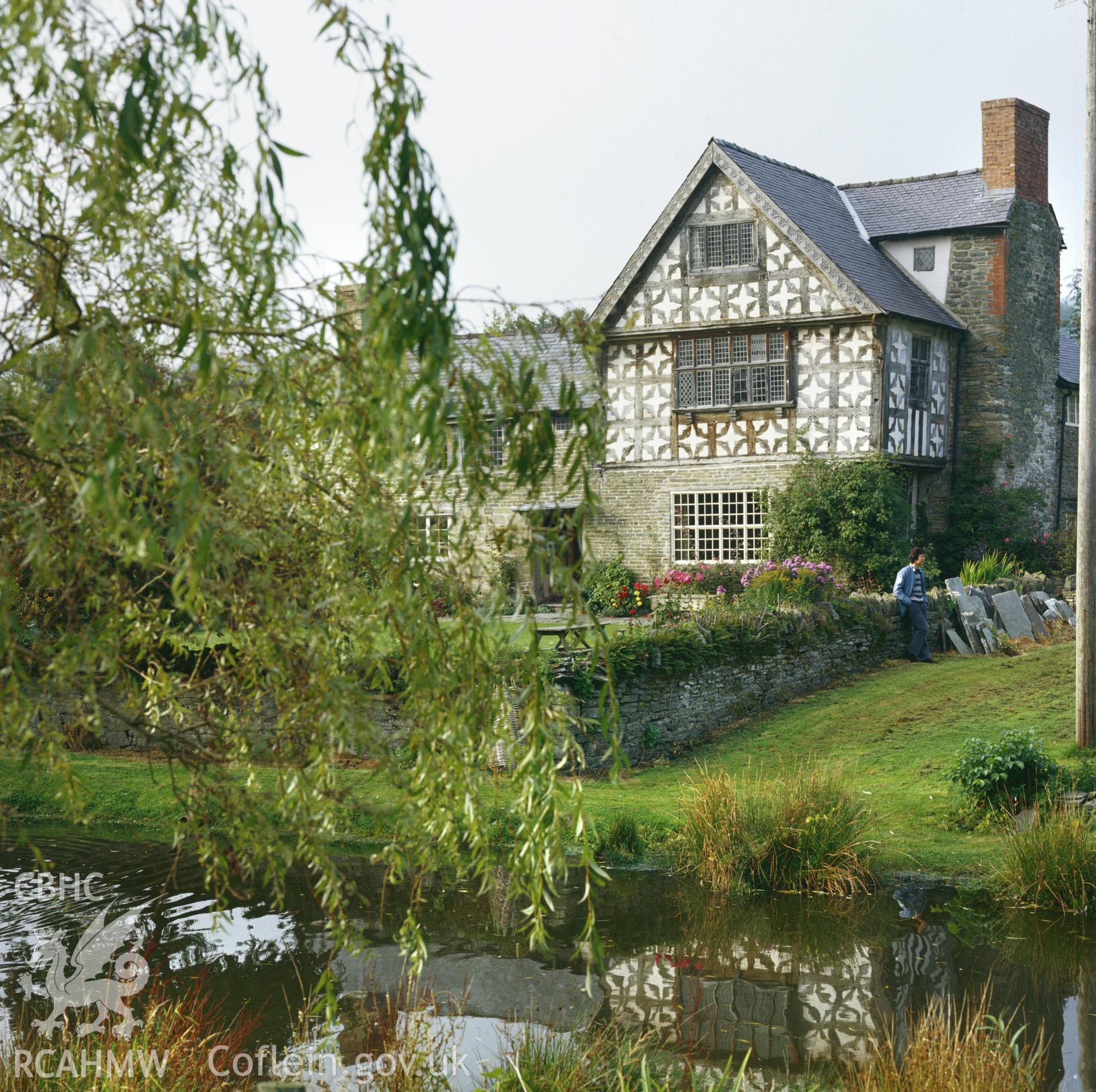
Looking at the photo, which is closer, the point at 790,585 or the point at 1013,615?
the point at 790,585

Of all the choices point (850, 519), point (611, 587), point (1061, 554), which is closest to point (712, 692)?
point (850, 519)

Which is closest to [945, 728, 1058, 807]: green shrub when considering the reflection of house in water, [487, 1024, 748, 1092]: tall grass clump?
the reflection of house in water

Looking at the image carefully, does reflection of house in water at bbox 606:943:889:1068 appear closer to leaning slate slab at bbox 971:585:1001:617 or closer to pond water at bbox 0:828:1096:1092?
pond water at bbox 0:828:1096:1092

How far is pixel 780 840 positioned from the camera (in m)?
9.22

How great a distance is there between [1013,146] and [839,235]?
14.3ft

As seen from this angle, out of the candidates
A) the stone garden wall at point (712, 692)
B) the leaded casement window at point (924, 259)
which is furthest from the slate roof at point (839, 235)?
the stone garden wall at point (712, 692)

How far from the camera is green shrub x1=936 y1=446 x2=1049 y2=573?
23.6 meters

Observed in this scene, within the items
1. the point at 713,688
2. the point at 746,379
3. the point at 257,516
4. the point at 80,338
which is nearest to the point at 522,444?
the point at 257,516

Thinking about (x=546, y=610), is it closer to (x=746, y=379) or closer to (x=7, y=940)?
(x=746, y=379)

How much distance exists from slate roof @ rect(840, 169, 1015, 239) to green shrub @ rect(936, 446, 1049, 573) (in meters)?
4.89

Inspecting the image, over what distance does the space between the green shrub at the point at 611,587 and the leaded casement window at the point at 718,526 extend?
112 cm

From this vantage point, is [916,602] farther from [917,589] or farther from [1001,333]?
[1001,333]

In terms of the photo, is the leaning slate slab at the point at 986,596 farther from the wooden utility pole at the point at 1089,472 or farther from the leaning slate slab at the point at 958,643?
the wooden utility pole at the point at 1089,472

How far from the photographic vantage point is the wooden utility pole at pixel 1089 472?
1148cm
